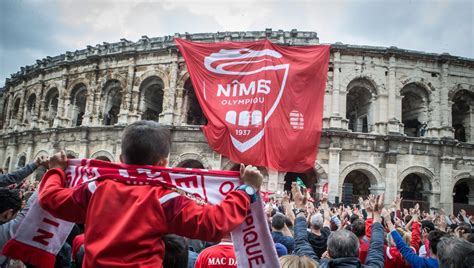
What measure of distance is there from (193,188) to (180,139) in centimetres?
1552

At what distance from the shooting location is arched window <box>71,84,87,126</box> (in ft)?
70.1

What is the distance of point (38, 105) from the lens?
882 inches

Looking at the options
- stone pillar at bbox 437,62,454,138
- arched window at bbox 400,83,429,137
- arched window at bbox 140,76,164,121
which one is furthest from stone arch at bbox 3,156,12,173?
stone pillar at bbox 437,62,454,138

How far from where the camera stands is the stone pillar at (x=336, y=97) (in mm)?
16625

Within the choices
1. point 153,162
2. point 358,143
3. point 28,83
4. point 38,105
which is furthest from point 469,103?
point 28,83

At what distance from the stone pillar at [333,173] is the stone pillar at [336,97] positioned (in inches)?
56.1

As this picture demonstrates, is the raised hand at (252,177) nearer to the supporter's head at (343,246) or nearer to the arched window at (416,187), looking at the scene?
the supporter's head at (343,246)

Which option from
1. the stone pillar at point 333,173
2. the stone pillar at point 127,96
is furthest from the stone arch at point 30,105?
the stone pillar at point 333,173

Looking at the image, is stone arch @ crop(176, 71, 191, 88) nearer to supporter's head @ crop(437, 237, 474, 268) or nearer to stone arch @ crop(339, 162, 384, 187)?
stone arch @ crop(339, 162, 384, 187)

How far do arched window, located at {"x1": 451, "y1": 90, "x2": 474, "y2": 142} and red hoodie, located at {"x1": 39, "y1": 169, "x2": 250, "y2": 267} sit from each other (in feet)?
69.3

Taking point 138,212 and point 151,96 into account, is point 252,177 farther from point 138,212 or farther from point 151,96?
point 151,96

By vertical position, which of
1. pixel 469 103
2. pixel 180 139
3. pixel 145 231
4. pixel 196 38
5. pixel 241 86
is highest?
pixel 196 38

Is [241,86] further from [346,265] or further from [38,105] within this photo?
[38,105]

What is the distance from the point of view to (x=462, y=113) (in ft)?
63.0
